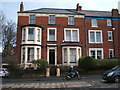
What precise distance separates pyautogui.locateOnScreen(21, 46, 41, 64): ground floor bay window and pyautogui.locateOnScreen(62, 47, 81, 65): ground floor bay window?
4.60 metres

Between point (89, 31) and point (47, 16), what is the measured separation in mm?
8522

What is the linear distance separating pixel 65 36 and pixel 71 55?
12.3ft

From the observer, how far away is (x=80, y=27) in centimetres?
2820

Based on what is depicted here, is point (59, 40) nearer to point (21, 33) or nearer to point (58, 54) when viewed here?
point (58, 54)

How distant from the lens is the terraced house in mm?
25734

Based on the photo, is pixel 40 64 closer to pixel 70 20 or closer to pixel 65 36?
pixel 65 36

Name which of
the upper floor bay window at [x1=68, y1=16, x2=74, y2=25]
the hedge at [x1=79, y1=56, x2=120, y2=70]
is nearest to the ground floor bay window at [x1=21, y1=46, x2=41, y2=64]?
the upper floor bay window at [x1=68, y1=16, x2=74, y2=25]

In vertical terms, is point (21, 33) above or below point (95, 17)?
below

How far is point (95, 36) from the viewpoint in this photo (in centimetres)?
2836

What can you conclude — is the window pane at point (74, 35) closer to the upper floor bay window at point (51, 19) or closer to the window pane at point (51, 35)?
the window pane at point (51, 35)

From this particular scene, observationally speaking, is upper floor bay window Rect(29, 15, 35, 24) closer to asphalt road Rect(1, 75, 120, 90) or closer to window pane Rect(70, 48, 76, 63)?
window pane Rect(70, 48, 76, 63)

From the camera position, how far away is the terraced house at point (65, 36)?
25734mm

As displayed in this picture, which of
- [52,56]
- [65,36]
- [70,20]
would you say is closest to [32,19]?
[65,36]

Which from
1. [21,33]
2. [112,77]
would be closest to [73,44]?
[21,33]
